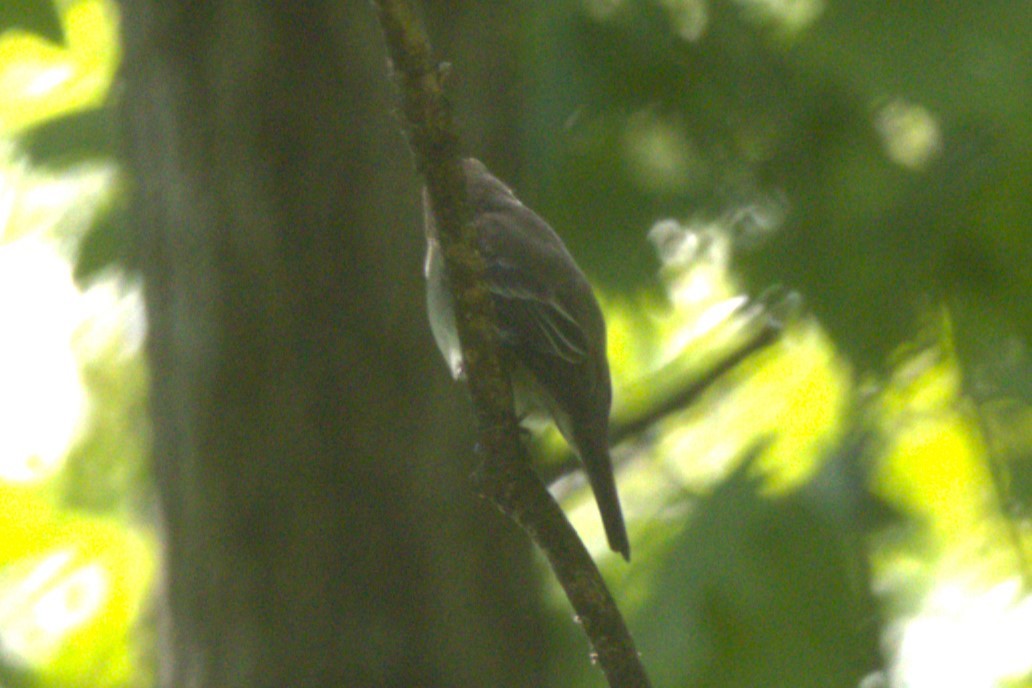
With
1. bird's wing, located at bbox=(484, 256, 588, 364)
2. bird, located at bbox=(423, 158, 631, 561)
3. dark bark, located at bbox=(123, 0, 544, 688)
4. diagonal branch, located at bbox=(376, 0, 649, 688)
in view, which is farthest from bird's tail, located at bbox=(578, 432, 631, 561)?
diagonal branch, located at bbox=(376, 0, 649, 688)

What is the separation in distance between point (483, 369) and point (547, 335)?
1323 mm

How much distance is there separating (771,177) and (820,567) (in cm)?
147

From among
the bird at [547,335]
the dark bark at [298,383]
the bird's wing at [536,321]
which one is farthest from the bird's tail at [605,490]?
the dark bark at [298,383]

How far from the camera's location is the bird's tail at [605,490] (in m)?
3.57

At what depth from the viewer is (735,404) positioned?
241 inches

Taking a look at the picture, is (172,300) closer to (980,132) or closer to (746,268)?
(746,268)

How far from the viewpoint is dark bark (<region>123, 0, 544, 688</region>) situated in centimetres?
384

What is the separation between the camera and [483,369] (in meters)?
2.56

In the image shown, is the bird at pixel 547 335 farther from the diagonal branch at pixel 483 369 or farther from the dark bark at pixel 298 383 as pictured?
the diagonal branch at pixel 483 369

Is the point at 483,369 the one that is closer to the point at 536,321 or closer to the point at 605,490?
the point at 605,490

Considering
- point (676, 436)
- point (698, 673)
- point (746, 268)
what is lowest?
point (676, 436)

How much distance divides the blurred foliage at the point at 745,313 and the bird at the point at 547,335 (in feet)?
1.25

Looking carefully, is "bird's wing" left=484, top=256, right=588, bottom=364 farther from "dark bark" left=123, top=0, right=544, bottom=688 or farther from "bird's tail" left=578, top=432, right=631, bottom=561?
"dark bark" left=123, top=0, right=544, bottom=688

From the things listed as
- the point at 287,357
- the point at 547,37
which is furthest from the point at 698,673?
the point at 547,37
